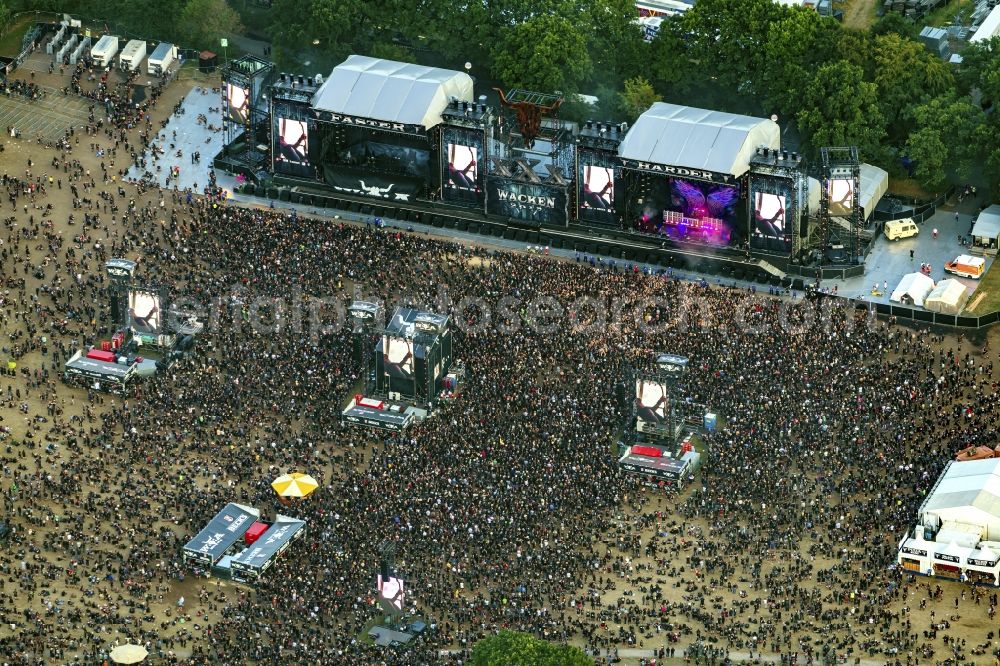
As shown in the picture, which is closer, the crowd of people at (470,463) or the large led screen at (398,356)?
the crowd of people at (470,463)

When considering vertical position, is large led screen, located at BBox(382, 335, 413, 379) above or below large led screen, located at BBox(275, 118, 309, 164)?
below

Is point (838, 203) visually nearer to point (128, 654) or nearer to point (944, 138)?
point (944, 138)

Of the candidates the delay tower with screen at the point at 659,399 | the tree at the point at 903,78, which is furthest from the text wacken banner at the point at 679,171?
the delay tower with screen at the point at 659,399

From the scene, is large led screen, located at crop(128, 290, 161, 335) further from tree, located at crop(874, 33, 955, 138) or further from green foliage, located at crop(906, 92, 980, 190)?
green foliage, located at crop(906, 92, 980, 190)

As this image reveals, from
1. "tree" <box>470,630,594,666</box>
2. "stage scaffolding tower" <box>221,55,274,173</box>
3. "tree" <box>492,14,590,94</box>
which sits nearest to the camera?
"tree" <box>470,630,594,666</box>

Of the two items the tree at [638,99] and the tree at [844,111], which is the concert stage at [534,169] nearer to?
the tree at [844,111]

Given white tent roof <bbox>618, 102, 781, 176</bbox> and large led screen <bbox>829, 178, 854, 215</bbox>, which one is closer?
white tent roof <bbox>618, 102, 781, 176</bbox>

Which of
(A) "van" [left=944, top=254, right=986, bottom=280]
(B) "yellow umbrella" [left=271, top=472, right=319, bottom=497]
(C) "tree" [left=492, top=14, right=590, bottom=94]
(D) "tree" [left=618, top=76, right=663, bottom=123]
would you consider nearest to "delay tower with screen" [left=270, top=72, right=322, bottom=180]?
(C) "tree" [left=492, top=14, right=590, bottom=94]
